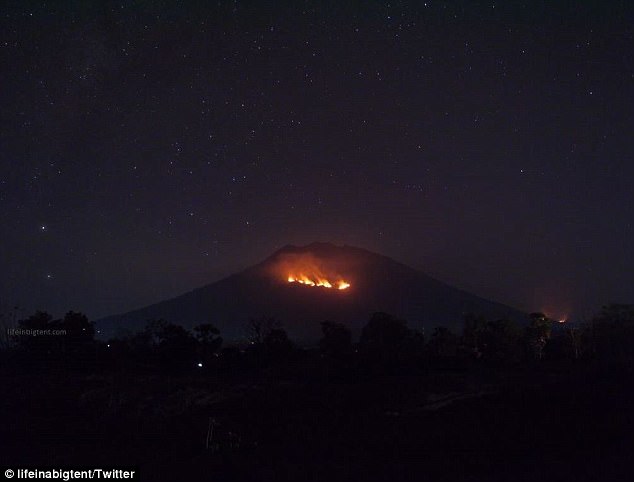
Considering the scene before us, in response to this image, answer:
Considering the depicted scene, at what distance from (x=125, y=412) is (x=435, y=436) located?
1883cm

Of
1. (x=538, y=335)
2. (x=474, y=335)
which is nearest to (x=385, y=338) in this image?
(x=474, y=335)

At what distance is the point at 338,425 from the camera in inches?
987

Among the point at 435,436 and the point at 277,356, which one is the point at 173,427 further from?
the point at 277,356

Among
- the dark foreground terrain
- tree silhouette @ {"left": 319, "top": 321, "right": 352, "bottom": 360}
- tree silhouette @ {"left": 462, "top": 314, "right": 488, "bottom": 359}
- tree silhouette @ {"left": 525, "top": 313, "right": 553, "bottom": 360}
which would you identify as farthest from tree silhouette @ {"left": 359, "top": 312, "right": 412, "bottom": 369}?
tree silhouette @ {"left": 525, "top": 313, "right": 553, "bottom": 360}

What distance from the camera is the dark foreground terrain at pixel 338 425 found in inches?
721

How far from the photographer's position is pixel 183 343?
4772 cm

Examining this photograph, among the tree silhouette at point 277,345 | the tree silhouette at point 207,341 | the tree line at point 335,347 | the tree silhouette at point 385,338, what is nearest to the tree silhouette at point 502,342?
the tree line at point 335,347

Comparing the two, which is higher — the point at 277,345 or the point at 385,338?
the point at 385,338

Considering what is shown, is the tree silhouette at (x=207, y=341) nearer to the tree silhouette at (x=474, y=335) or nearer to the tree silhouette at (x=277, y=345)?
the tree silhouette at (x=277, y=345)

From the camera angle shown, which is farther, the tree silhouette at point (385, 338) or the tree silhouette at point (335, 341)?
the tree silhouette at point (335, 341)

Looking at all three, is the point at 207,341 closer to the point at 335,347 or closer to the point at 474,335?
the point at 335,347

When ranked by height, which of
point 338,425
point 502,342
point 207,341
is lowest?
point 338,425

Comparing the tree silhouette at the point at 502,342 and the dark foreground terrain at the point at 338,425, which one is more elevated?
the tree silhouette at the point at 502,342

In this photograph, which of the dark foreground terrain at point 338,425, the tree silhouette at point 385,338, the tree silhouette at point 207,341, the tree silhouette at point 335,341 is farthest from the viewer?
the tree silhouette at point 207,341
